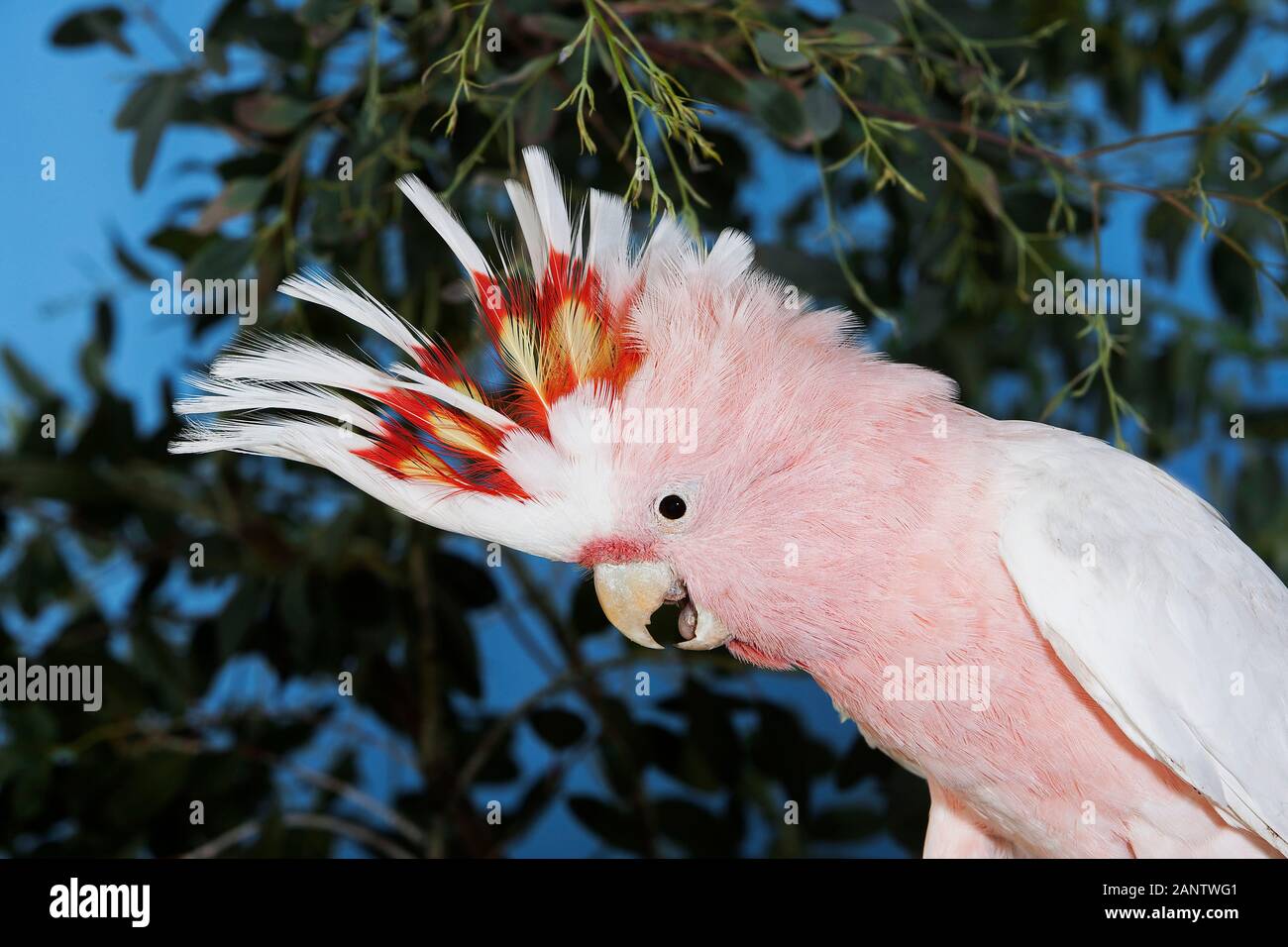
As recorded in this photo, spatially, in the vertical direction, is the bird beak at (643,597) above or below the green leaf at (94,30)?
below

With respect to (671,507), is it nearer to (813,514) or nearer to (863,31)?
(813,514)

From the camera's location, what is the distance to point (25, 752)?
117 centimetres

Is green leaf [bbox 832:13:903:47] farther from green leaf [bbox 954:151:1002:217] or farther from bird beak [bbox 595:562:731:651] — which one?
bird beak [bbox 595:562:731:651]

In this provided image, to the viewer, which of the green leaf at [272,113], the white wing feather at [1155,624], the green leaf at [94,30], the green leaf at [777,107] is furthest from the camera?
the green leaf at [94,30]

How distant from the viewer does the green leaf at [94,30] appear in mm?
1175

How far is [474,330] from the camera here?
99cm

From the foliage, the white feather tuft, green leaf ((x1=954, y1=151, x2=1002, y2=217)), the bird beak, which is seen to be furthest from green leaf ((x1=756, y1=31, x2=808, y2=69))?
the bird beak

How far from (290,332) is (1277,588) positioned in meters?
0.85

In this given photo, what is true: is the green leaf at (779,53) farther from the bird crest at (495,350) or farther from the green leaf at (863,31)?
the bird crest at (495,350)

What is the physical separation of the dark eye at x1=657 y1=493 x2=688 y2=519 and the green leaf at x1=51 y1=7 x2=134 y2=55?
2.76 feet

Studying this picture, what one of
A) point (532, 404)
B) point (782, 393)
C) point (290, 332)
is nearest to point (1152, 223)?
point (782, 393)

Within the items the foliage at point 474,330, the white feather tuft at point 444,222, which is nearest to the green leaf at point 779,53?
the foliage at point 474,330

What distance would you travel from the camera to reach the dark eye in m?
0.78

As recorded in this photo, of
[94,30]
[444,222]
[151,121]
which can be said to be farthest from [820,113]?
[94,30]
